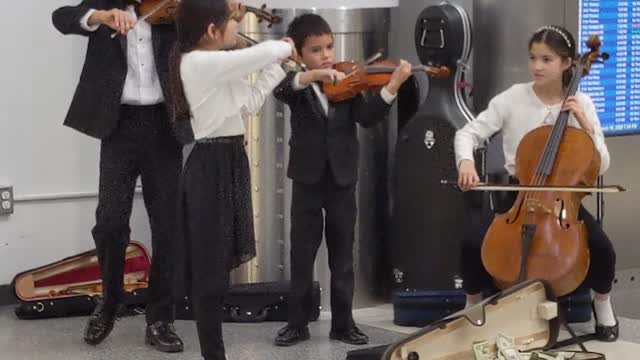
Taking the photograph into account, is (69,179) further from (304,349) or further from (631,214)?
(631,214)

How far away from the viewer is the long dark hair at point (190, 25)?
3.54 m

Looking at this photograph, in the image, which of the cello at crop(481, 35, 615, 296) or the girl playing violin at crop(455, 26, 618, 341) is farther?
the girl playing violin at crop(455, 26, 618, 341)

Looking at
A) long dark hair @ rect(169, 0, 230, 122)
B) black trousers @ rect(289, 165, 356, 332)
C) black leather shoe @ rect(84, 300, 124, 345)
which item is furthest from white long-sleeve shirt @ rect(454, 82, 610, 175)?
black leather shoe @ rect(84, 300, 124, 345)

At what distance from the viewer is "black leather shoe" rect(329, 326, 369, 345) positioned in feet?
13.9

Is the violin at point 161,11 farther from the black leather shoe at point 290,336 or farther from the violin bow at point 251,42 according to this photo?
the black leather shoe at point 290,336

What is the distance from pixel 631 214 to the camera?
502 centimetres

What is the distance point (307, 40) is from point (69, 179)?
1.41 m

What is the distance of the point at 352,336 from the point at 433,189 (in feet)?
2.17

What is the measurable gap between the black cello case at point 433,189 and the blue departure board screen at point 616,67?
1.71ft

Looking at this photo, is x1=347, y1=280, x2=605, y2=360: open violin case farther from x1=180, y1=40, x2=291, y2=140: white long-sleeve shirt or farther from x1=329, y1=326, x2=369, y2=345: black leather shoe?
x1=180, y1=40, x2=291, y2=140: white long-sleeve shirt

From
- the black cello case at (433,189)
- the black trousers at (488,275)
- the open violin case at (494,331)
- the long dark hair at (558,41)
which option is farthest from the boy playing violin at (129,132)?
the long dark hair at (558,41)

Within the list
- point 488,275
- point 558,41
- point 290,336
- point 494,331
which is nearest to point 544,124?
point 558,41

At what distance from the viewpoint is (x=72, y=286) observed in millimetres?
4828

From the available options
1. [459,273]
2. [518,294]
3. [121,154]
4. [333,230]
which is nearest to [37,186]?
[121,154]
